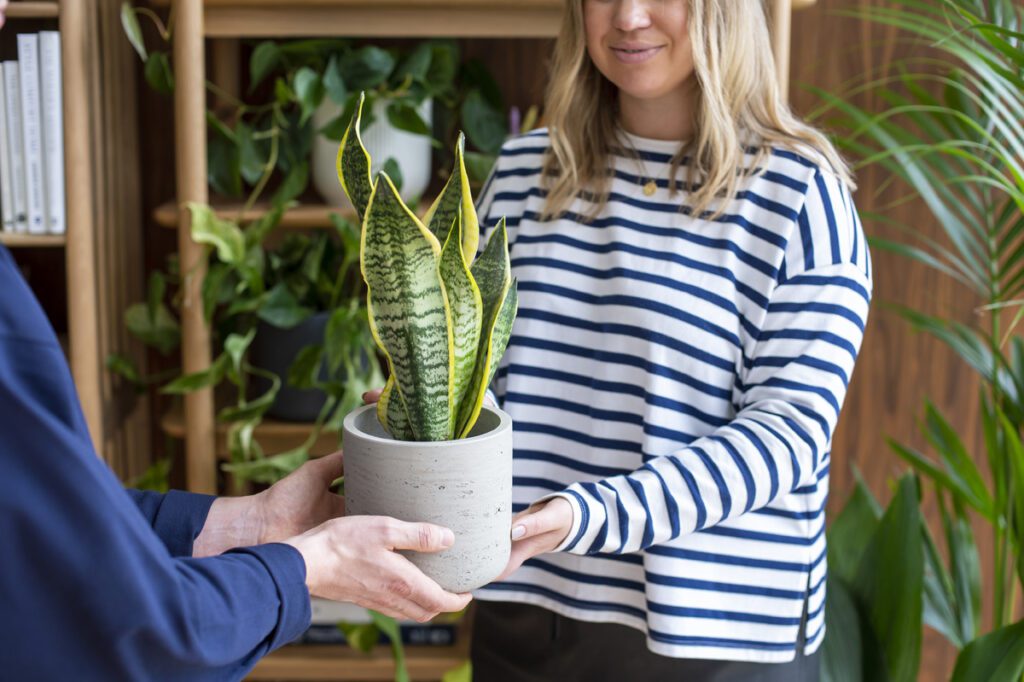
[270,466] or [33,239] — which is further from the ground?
[33,239]

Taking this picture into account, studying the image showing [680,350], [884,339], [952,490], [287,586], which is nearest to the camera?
[287,586]

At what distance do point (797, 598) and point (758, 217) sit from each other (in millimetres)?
437

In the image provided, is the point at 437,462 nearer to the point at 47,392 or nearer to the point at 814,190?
the point at 47,392

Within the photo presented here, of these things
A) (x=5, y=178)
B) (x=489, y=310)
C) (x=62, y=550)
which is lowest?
(x=62, y=550)

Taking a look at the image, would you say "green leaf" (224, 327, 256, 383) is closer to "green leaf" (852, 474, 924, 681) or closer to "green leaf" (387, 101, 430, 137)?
"green leaf" (387, 101, 430, 137)

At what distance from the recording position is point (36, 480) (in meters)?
0.68

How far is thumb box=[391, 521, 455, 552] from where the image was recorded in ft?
2.85

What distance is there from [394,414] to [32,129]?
123 centimetres

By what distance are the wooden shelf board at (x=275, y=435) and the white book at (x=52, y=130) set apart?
394mm

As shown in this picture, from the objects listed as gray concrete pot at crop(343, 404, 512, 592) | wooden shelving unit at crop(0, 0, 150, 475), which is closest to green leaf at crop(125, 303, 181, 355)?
wooden shelving unit at crop(0, 0, 150, 475)

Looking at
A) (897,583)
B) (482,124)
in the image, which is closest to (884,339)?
(897,583)

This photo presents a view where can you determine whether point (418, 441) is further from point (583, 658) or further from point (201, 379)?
point (201, 379)

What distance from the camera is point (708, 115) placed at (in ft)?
4.00

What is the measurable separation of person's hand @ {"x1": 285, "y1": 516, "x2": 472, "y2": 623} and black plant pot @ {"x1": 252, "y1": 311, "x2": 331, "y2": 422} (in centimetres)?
106
